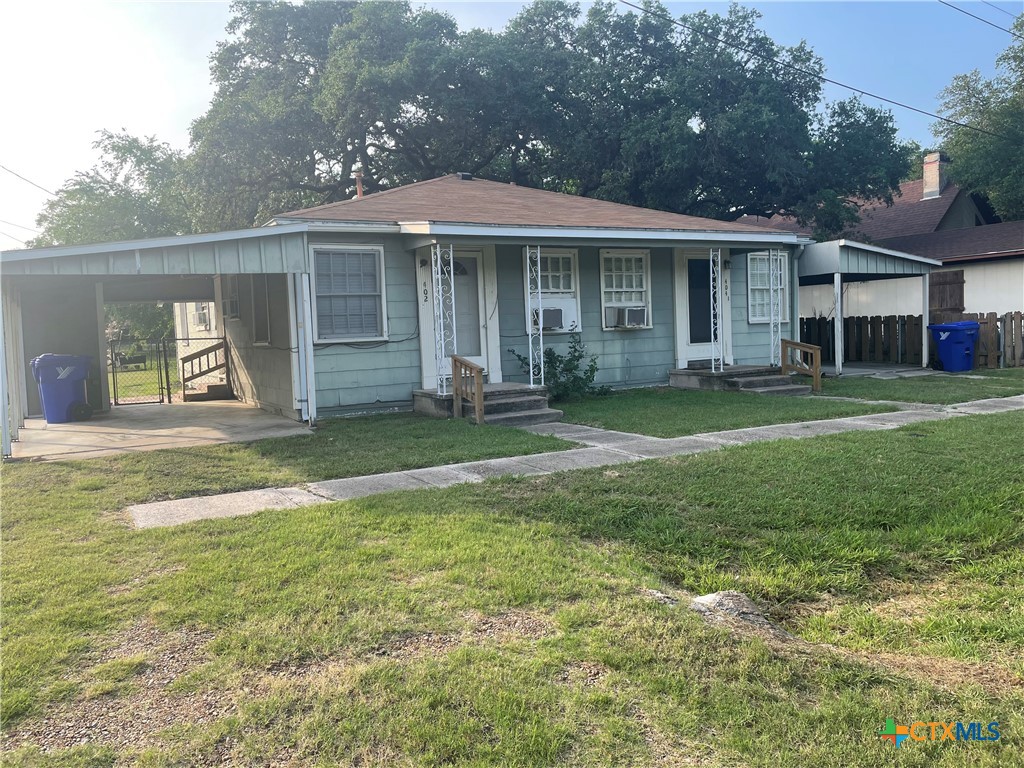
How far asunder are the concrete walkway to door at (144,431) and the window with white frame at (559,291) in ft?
14.5

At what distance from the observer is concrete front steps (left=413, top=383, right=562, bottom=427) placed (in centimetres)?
1031

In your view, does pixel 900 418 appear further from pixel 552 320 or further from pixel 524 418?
pixel 552 320

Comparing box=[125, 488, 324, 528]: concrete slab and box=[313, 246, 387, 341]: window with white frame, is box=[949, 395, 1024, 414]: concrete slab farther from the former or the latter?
box=[125, 488, 324, 528]: concrete slab

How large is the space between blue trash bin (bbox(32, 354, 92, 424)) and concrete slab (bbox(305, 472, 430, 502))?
22.9 ft

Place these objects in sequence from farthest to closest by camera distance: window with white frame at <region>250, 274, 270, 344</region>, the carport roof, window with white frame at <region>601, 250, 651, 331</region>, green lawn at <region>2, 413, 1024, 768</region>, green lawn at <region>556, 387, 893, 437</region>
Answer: the carport roof
window with white frame at <region>601, 250, 651, 331</region>
window with white frame at <region>250, 274, 270, 344</region>
green lawn at <region>556, 387, 893, 437</region>
green lawn at <region>2, 413, 1024, 768</region>

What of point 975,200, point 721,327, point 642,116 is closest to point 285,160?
point 642,116

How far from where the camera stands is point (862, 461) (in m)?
6.80

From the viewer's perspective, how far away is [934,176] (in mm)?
28078

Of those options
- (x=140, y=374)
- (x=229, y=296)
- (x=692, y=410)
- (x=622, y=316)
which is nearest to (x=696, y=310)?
(x=622, y=316)

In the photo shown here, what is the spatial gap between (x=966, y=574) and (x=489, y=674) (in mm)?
3010

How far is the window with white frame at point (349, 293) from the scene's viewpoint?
35.6ft

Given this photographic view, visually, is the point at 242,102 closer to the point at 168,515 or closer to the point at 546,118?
the point at 546,118

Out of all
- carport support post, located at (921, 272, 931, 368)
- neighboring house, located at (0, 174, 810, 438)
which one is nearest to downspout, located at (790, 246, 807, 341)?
neighboring house, located at (0, 174, 810, 438)

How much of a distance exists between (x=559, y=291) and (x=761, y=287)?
15.8ft
